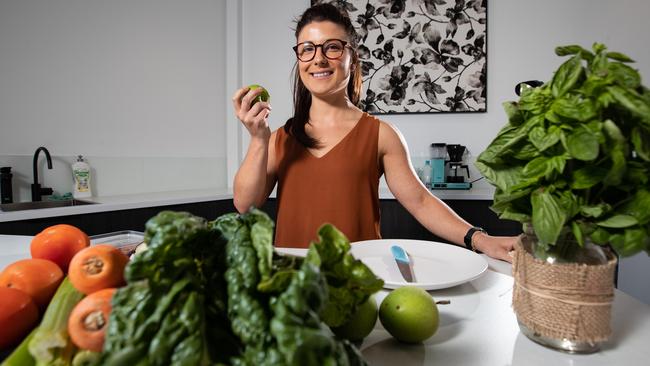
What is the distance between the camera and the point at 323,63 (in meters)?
1.46

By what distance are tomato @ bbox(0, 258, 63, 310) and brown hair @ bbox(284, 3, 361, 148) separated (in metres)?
1.12

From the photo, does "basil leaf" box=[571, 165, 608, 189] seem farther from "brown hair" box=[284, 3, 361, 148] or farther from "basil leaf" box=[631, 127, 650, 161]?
"brown hair" box=[284, 3, 361, 148]

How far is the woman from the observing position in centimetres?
147

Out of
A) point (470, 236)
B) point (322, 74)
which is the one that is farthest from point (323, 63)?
point (470, 236)

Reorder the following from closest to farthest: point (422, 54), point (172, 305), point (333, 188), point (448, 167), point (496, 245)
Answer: point (172, 305)
point (496, 245)
point (333, 188)
point (448, 167)
point (422, 54)

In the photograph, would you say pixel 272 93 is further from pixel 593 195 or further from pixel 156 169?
pixel 593 195

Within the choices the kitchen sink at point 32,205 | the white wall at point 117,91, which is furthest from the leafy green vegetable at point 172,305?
the white wall at point 117,91

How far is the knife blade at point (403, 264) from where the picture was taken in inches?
33.3

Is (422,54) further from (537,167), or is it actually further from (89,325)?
(89,325)

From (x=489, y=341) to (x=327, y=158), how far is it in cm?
105

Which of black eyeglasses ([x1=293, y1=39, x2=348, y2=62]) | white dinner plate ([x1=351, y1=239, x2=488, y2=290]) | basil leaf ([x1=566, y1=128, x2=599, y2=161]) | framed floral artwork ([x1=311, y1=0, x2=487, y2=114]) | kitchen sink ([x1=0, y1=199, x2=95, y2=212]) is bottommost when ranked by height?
kitchen sink ([x1=0, y1=199, x2=95, y2=212])

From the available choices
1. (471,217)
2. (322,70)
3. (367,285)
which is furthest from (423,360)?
(471,217)

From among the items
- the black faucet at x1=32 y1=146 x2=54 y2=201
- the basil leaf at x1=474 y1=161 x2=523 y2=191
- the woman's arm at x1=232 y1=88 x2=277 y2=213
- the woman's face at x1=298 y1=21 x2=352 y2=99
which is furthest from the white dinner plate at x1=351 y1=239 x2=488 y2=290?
the black faucet at x1=32 y1=146 x2=54 y2=201

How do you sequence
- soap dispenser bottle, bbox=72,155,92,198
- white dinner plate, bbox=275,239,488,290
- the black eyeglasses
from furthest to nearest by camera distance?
1. soap dispenser bottle, bbox=72,155,92,198
2. the black eyeglasses
3. white dinner plate, bbox=275,239,488,290
